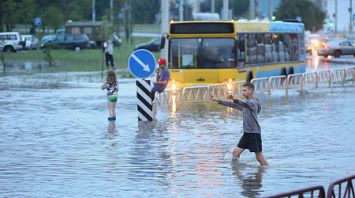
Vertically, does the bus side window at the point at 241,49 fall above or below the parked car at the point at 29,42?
above

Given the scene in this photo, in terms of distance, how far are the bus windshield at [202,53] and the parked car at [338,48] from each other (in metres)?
38.6

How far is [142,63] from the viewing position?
24250mm

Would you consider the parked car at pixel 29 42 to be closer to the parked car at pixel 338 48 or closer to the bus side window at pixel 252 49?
the parked car at pixel 338 48

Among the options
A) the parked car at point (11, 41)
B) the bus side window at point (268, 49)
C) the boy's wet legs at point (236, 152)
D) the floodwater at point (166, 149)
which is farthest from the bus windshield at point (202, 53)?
the parked car at point (11, 41)

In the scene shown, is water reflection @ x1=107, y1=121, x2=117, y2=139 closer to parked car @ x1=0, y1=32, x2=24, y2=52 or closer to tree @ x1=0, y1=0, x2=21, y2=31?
tree @ x1=0, y1=0, x2=21, y2=31

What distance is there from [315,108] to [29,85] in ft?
48.6

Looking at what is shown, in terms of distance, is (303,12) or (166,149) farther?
(303,12)

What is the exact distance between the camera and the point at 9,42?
77.3m

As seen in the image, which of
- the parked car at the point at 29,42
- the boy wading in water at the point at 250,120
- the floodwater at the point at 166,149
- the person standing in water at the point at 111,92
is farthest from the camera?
the parked car at the point at 29,42

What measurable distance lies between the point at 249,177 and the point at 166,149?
3.84m

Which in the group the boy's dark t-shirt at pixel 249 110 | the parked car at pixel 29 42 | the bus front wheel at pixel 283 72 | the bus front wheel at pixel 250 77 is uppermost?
the boy's dark t-shirt at pixel 249 110

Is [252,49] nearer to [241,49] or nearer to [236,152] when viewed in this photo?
[241,49]

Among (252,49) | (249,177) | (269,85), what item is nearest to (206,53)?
(269,85)

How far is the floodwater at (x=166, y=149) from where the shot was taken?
570 inches
